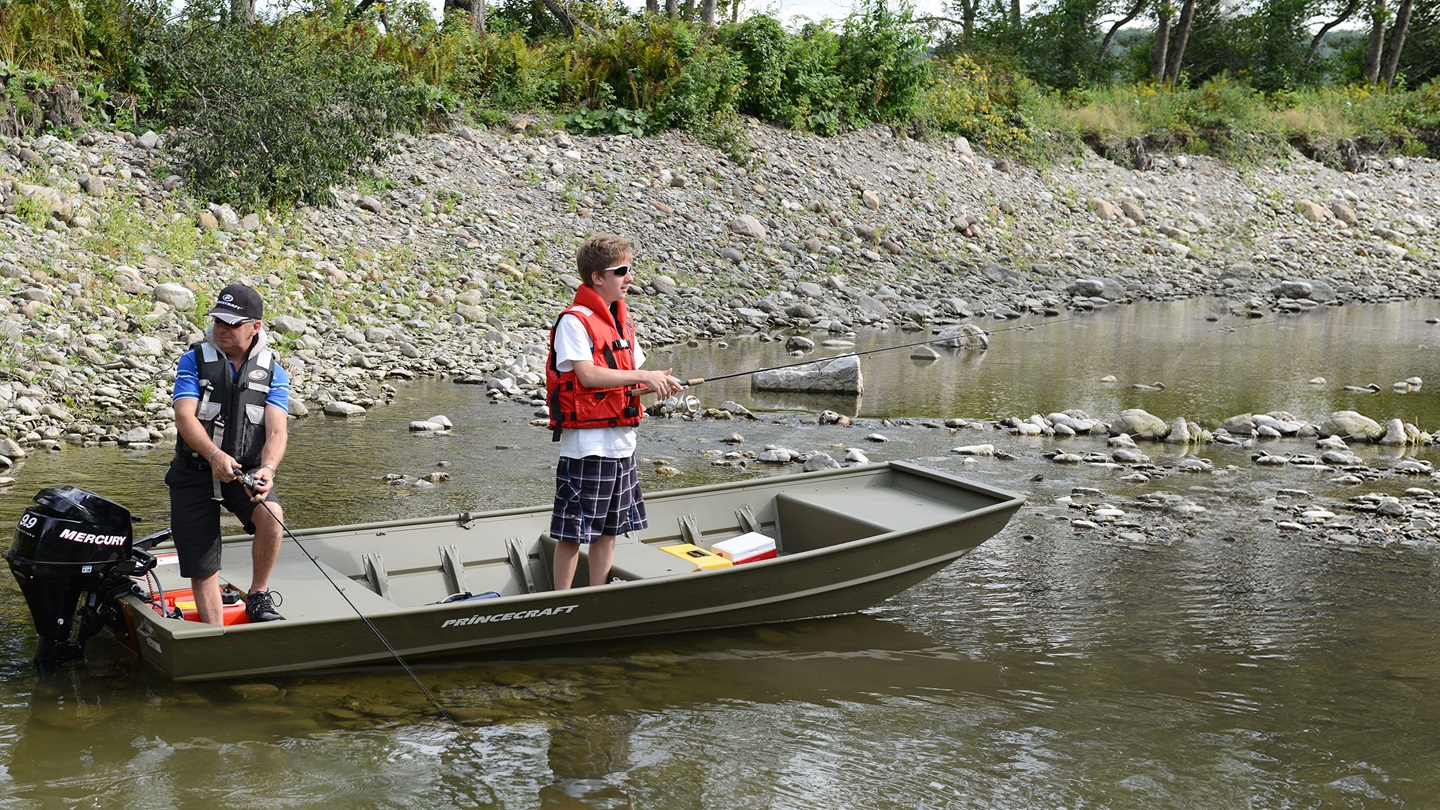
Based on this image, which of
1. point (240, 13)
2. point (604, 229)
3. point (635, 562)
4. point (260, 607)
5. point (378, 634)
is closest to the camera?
point (378, 634)

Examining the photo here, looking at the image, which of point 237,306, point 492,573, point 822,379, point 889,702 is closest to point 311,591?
point 492,573

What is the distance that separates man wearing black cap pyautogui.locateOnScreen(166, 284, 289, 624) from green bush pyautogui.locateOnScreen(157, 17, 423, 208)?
403 inches

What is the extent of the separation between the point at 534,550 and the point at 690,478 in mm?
2730

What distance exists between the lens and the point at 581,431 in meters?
5.19

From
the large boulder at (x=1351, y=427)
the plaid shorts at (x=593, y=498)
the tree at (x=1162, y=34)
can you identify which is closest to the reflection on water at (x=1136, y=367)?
the large boulder at (x=1351, y=427)

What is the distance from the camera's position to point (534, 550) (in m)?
6.26

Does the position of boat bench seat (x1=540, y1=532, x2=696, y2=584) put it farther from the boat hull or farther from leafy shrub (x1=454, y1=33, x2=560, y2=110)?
leafy shrub (x1=454, y1=33, x2=560, y2=110)

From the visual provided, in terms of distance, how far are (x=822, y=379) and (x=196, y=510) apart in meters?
8.30

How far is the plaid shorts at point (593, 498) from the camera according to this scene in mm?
5258

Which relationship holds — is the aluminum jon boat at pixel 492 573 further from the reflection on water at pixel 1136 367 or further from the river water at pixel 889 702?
the reflection on water at pixel 1136 367

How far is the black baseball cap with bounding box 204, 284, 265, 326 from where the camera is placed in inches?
181

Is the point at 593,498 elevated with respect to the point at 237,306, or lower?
lower

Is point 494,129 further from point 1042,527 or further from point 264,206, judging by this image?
point 1042,527

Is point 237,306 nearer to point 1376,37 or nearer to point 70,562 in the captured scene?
point 70,562
